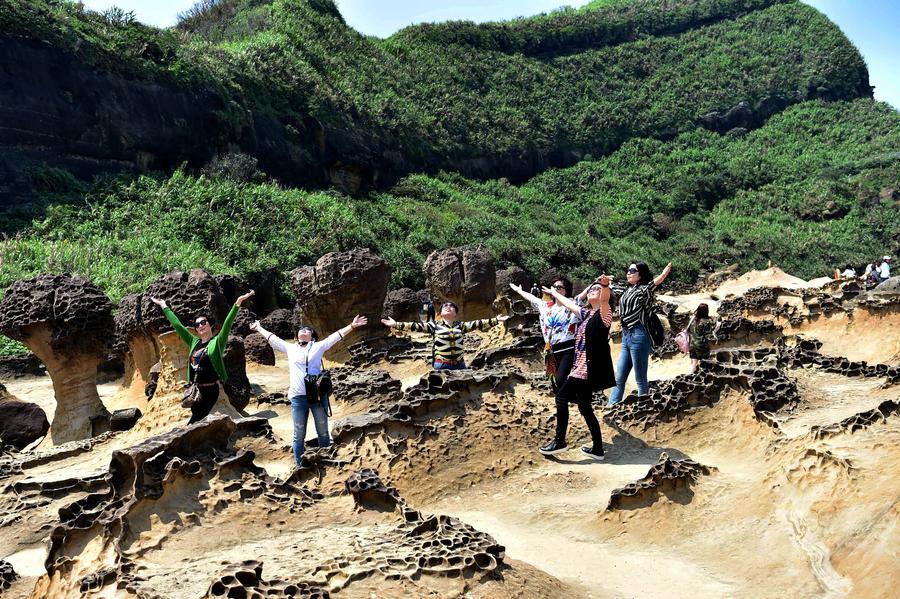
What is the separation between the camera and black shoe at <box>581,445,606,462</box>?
661 centimetres

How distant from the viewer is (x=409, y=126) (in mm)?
50062


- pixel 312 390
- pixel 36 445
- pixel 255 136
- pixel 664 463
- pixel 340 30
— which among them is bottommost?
pixel 36 445

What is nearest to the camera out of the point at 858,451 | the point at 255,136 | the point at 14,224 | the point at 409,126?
the point at 858,451

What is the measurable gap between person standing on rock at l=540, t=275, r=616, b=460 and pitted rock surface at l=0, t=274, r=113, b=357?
6.21 m

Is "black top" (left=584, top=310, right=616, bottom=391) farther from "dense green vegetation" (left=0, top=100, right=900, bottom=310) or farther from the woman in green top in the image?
"dense green vegetation" (left=0, top=100, right=900, bottom=310)

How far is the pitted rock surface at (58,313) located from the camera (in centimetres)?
969

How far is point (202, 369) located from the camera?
7.23m

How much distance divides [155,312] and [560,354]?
578cm

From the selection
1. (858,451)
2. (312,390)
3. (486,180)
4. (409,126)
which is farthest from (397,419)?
(486,180)

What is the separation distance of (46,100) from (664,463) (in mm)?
27462

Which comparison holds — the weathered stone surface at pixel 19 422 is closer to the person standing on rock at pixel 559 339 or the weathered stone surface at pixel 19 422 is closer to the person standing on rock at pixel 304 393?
the person standing on rock at pixel 304 393

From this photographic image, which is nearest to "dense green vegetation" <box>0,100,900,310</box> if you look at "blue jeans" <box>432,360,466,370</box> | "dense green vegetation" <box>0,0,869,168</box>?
"dense green vegetation" <box>0,0,869,168</box>

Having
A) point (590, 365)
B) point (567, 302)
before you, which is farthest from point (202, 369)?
point (590, 365)

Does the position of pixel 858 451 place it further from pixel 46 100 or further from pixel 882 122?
pixel 882 122
